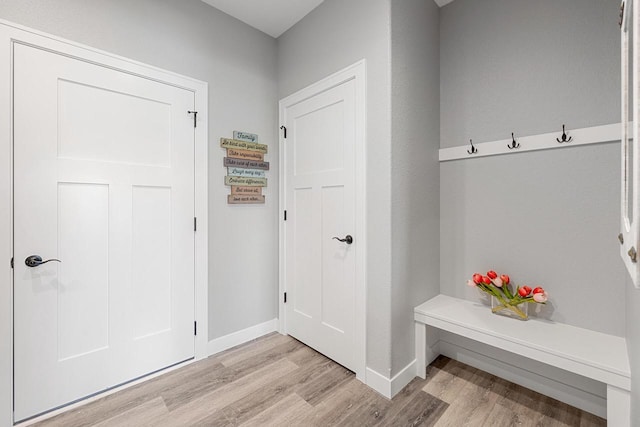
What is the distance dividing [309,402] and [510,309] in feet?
4.67

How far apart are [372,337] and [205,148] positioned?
1.85 meters

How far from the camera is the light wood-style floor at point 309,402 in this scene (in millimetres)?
1602

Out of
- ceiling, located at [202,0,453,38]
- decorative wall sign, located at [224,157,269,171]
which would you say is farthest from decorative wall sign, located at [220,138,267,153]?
ceiling, located at [202,0,453,38]

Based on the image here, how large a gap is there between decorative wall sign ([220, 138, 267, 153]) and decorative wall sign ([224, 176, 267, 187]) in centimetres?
25

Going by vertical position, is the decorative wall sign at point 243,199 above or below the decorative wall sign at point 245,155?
below

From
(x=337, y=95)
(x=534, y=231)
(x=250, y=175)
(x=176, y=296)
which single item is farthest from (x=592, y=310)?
(x=176, y=296)

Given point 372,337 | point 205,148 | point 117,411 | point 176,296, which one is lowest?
point 117,411

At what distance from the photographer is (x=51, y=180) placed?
64.3 inches

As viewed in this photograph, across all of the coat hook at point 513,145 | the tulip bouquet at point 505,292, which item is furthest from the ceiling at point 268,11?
the tulip bouquet at point 505,292

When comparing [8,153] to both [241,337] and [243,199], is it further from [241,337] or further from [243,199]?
[241,337]

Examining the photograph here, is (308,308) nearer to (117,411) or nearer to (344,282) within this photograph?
(344,282)

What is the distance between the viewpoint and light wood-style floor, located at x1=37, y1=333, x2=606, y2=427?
1.60 m

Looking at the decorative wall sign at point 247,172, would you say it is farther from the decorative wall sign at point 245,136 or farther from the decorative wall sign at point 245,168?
the decorative wall sign at point 245,136

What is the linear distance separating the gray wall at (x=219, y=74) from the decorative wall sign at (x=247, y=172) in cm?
7
